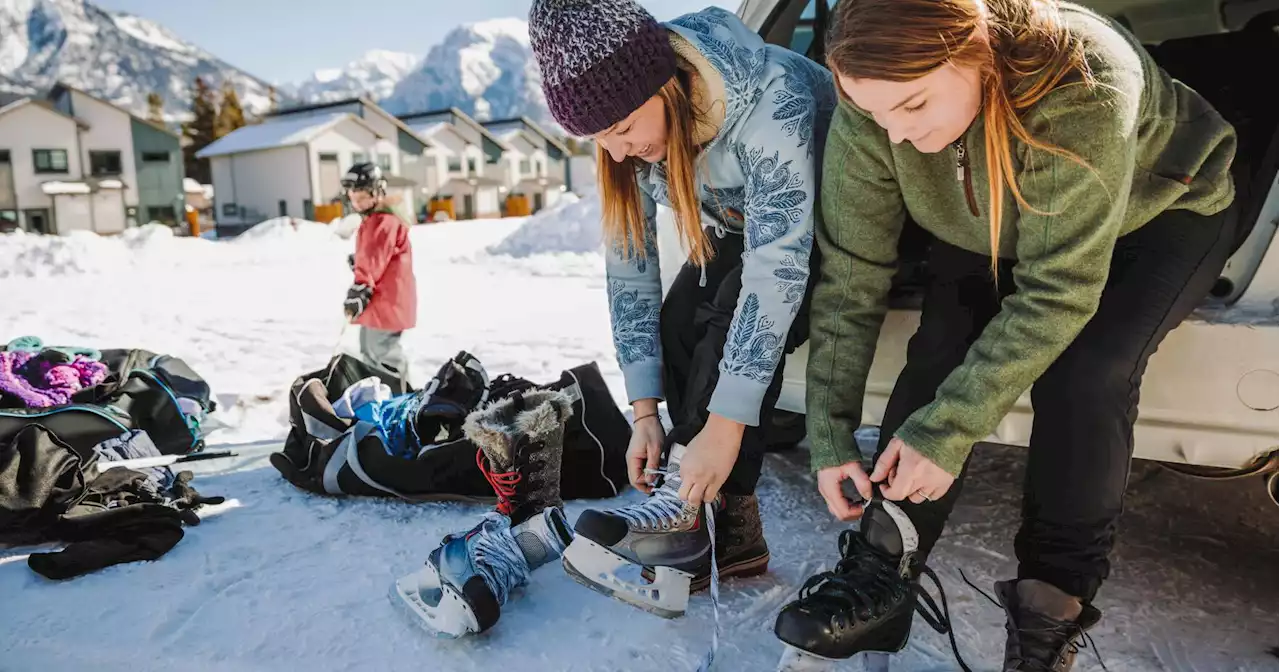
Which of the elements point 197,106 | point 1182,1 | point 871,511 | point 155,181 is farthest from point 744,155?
Result: point 197,106

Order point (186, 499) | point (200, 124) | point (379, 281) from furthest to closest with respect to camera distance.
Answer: point (200, 124) < point (379, 281) < point (186, 499)

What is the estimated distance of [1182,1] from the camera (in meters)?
3.75

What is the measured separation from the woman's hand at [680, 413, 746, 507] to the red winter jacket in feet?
9.24

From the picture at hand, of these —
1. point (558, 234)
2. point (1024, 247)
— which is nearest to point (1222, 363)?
point (1024, 247)

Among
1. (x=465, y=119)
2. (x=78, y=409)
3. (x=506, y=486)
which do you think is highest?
(x=465, y=119)

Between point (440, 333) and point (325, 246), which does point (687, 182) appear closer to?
point (440, 333)

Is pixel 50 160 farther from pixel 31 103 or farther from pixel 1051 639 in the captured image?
Answer: pixel 1051 639

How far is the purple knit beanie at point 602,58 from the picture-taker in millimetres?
1676

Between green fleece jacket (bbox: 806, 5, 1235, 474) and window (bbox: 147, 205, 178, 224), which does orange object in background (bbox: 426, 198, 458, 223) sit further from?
green fleece jacket (bbox: 806, 5, 1235, 474)

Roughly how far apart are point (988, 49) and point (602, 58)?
2.26ft

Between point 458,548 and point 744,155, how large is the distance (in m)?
1.03

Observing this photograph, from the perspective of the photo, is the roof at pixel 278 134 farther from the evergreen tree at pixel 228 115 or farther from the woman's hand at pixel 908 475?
the woman's hand at pixel 908 475

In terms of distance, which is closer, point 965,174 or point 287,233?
point 965,174

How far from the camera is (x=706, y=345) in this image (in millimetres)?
1918
